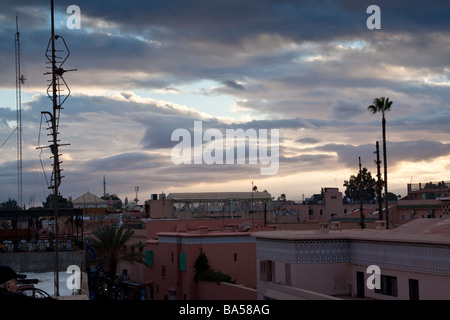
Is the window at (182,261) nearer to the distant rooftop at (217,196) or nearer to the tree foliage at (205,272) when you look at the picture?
the tree foliage at (205,272)

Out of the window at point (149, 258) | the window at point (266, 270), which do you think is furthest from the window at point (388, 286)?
the window at point (149, 258)

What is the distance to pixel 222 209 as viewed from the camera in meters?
75.5

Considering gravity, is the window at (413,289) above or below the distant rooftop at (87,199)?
below

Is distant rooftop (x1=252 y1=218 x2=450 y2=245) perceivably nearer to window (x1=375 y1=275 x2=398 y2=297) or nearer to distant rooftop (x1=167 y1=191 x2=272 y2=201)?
window (x1=375 y1=275 x2=398 y2=297)

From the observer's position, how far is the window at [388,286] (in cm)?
2150

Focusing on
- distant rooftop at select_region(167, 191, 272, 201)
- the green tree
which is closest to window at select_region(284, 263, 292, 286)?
distant rooftop at select_region(167, 191, 272, 201)

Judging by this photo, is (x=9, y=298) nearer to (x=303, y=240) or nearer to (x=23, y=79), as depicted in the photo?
(x=303, y=240)

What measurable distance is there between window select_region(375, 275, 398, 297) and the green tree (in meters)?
106

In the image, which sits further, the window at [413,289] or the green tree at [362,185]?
the green tree at [362,185]

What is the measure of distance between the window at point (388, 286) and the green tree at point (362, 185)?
106m

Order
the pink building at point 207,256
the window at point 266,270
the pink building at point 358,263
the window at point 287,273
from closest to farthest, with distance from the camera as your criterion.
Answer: the pink building at point 358,263
the window at point 287,273
the window at point 266,270
the pink building at point 207,256

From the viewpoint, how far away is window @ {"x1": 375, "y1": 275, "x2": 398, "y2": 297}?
21500mm

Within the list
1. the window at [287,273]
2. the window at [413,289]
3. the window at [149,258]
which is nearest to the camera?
the window at [413,289]

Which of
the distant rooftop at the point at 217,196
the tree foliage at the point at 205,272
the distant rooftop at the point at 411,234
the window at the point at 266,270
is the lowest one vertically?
the tree foliage at the point at 205,272
